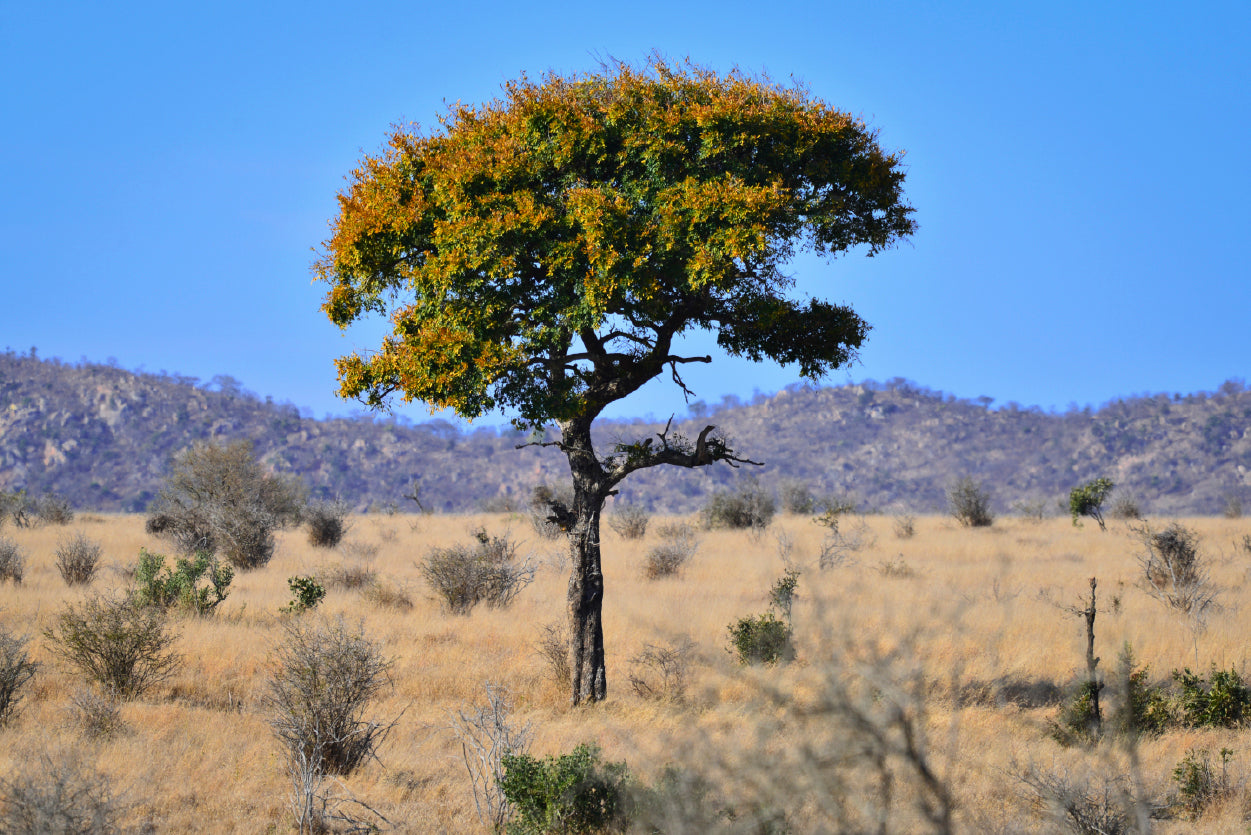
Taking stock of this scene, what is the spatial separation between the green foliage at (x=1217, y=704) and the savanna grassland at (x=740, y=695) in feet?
1.10

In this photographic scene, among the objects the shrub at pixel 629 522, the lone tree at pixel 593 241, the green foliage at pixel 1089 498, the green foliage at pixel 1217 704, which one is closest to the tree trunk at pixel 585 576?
the lone tree at pixel 593 241

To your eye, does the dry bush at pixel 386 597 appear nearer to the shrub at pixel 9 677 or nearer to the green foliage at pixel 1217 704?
the shrub at pixel 9 677

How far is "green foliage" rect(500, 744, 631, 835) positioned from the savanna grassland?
1.18 ft

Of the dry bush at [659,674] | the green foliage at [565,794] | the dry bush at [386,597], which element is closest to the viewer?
the green foliage at [565,794]

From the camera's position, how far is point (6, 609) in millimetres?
13758

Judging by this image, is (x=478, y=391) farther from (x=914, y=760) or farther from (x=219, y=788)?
(x=914, y=760)

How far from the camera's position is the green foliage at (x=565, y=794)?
6.32 metres

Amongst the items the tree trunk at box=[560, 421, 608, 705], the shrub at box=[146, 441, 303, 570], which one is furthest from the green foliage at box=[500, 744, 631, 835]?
the shrub at box=[146, 441, 303, 570]

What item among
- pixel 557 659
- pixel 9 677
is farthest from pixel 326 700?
pixel 557 659

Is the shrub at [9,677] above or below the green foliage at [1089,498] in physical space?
below

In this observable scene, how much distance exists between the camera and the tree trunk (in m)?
10.4

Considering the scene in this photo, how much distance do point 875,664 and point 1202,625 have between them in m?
14.2

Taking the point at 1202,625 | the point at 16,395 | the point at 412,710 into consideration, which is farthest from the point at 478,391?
the point at 16,395

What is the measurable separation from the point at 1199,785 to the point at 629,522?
2254 cm
